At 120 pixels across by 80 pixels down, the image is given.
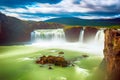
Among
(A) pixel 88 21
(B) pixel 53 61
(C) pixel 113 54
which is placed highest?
(A) pixel 88 21

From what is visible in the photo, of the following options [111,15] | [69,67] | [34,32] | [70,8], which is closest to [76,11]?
[70,8]

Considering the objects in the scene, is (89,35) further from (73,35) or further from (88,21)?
(88,21)

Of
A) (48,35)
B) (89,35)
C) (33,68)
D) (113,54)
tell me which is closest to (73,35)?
(89,35)

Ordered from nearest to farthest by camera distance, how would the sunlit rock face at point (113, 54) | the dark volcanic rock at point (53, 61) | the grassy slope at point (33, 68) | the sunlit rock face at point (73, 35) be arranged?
1. the sunlit rock face at point (113, 54)
2. the grassy slope at point (33, 68)
3. the dark volcanic rock at point (53, 61)
4. the sunlit rock face at point (73, 35)

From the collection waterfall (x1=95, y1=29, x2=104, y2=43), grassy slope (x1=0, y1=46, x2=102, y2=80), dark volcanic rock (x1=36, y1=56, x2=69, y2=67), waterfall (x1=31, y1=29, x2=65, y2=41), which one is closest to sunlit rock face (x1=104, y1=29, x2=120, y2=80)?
grassy slope (x1=0, y1=46, x2=102, y2=80)

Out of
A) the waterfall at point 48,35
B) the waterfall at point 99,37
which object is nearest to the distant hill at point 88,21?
the waterfall at point 99,37

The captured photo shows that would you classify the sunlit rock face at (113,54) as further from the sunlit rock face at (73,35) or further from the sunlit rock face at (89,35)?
the sunlit rock face at (73,35)

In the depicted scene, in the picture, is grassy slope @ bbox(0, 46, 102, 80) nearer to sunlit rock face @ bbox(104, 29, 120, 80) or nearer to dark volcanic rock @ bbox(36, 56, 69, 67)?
dark volcanic rock @ bbox(36, 56, 69, 67)
